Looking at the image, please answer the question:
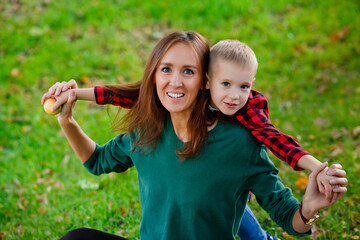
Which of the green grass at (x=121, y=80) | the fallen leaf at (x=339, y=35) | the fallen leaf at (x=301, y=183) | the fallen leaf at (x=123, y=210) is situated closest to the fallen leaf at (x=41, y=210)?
the green grass at (x=121, y=80)

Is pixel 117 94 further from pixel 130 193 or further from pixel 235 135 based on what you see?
pixel 130 193

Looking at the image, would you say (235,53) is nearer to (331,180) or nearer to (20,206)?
(331,180)

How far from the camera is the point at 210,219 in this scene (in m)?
1.98

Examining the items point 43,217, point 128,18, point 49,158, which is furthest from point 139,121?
point 128,18

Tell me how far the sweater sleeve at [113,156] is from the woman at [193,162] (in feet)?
0.64

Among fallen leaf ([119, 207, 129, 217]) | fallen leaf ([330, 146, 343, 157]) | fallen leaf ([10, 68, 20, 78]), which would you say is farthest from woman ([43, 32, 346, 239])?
fallen leaf ([10, 68, 20, 78])

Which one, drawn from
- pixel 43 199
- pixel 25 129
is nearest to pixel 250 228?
pixel 43 199

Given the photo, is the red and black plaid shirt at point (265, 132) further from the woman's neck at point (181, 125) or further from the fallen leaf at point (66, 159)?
the fallen leaf at point (66, 159)

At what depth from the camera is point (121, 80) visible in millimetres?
5570

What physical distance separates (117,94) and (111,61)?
373cm

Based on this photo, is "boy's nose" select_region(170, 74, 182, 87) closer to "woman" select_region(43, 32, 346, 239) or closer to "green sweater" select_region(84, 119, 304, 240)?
"woman" select_region(43, 32, 346, 239)

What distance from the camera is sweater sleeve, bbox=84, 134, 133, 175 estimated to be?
2.28 m

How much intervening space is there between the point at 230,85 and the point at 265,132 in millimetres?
281

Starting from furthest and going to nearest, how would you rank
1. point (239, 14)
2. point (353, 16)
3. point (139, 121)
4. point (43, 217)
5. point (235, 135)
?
point (239, 14) → point (353, 16) → point (43, 217) → point (139, 121) → point (235, 135)
